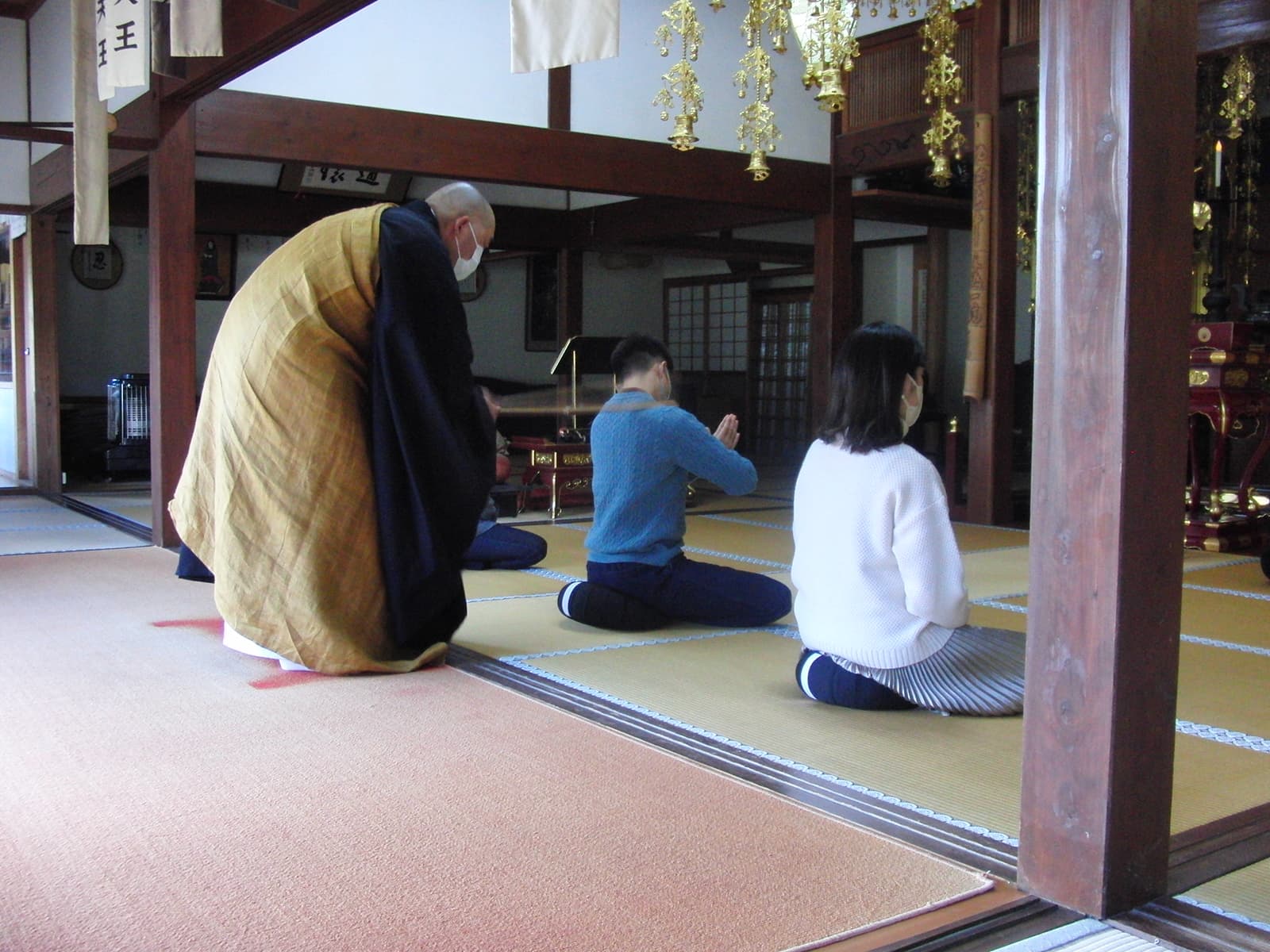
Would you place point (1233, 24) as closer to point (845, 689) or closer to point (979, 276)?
point (979, 276)

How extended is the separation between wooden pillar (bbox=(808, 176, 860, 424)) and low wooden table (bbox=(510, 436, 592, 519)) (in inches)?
59.2

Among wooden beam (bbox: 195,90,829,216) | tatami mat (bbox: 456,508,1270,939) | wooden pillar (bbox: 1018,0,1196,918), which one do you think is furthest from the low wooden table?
wooden pillar (bbox: 1018,0,1196,918)

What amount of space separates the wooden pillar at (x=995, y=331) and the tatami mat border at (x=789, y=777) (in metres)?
4.05

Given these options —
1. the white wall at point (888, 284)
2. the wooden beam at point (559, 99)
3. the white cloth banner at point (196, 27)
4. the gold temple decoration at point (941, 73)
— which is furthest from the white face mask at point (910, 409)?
the white wall at point (888, 284)

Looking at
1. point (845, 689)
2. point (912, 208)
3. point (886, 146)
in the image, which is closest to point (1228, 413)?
point (886, 146)

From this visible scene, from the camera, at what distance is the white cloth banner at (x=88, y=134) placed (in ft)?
14.5

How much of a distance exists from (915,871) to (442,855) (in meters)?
0.69

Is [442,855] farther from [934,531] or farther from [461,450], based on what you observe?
[461,450]

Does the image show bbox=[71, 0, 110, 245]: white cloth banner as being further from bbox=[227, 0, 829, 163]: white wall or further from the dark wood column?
bbox=[227, 0, 829, 163]: white wall

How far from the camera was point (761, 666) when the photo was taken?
3156 mm

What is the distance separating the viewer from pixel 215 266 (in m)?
9.66

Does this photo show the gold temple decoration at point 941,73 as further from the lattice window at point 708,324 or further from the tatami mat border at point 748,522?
the lattice window at point 708,324

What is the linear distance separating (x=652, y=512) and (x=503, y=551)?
1.33 meters

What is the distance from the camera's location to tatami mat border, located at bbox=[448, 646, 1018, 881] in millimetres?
1925
